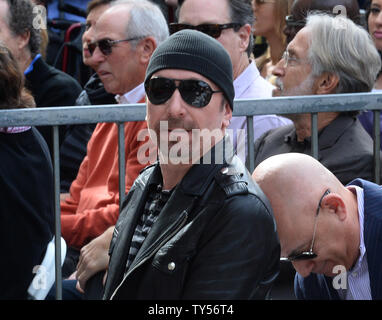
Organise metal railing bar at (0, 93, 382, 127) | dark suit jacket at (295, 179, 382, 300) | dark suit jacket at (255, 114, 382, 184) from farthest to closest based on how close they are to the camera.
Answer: dark suit jacket at (255, 114, 382, 184), metal railing bar at (0, 93, 382, 127), dark suit jacket at (295, 179, 382, 300)

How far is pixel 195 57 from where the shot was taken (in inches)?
112

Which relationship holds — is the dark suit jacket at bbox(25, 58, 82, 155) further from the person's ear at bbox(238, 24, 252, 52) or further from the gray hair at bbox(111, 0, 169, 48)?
the person's ear at bbox(238, 24, 252, 52)

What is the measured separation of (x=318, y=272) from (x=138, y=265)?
2.76 ft

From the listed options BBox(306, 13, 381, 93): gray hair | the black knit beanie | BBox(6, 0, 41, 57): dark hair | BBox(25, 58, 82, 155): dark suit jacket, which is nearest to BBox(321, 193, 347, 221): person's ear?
the black knit beanie

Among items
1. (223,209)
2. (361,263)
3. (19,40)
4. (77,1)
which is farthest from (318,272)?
(77,1)

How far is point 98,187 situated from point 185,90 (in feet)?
5.94

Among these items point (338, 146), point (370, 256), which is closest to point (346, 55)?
point (338, 146)

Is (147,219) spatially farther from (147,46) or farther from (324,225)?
(147,46)

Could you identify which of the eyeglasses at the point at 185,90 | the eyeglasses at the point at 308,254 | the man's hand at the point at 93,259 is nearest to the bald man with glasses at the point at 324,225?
the eyeglasses at the point at 308,254

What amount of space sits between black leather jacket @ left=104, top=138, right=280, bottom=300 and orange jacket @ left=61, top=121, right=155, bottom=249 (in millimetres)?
1368

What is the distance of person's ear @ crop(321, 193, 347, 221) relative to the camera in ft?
10.4

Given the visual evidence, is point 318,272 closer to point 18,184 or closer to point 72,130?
point 18,184

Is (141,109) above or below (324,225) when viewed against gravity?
above

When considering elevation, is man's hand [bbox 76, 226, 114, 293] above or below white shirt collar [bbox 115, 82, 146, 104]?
below
